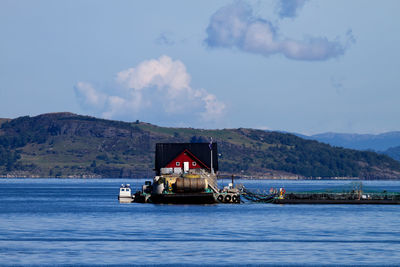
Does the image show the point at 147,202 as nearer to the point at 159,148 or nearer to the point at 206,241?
the point at 159,148

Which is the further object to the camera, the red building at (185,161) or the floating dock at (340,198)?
the red building at (185,161)

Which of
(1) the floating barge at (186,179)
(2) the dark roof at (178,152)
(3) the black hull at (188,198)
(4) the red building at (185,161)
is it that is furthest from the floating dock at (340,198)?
(3) the black hull at (188,198)

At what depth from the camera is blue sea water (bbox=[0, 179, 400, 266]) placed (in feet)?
198

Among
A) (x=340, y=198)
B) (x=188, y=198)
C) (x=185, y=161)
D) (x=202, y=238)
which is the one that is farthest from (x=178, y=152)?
(x=202, y=238)

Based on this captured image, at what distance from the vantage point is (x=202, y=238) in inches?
2980

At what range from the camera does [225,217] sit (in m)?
104

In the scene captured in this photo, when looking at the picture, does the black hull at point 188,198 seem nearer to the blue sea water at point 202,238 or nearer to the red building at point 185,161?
the blue sea water at point 202,238

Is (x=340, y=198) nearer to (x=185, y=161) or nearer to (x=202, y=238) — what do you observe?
(x=185, y=161)

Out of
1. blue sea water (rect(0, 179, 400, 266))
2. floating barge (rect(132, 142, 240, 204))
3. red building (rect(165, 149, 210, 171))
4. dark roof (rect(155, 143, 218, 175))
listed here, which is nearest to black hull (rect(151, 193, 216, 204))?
floating barge (rect(132, 142, 240, 204))

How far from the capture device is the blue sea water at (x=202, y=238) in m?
60.4

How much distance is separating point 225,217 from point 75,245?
38176 mm

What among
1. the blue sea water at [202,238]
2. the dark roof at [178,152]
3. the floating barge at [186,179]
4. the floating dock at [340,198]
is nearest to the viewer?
the blue sea water at [202,238]

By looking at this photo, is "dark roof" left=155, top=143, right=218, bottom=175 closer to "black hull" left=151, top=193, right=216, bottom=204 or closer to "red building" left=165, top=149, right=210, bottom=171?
"red building" left=165, top=149, right=210, bottom=171

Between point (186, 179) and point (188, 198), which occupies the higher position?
point (186, 179)
